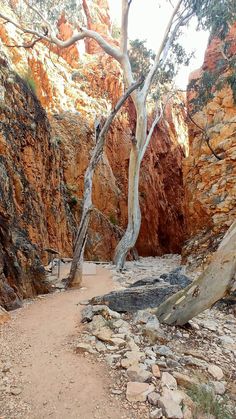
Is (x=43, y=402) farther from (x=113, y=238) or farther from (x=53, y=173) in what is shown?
(x=113, y=238)

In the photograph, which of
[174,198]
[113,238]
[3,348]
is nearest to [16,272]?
[3,348]

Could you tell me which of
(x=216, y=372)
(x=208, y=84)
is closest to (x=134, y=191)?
(x=208, y=84)

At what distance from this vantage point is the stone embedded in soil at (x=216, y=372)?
127 inches

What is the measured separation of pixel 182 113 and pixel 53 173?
20896mm

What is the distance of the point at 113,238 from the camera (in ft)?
54.9

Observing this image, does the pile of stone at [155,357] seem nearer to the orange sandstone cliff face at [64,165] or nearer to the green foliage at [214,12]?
the orange sandstone cliff face at [64,165]

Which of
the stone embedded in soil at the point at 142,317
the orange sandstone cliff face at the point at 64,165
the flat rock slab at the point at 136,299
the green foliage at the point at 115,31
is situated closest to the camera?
the stone embedded in soil at the point at 142,317

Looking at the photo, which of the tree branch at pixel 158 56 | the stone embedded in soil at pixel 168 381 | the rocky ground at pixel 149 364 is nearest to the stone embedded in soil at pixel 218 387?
the rocky ground at pixel 149 364

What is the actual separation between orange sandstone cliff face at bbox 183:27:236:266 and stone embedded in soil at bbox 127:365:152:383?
→ 25.9ft

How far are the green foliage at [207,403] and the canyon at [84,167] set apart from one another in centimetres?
339

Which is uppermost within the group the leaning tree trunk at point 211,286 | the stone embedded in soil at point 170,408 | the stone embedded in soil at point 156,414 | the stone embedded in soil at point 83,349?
the leaning tree trunk at point 211,286

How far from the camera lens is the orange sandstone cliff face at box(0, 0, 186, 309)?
666 centimetres

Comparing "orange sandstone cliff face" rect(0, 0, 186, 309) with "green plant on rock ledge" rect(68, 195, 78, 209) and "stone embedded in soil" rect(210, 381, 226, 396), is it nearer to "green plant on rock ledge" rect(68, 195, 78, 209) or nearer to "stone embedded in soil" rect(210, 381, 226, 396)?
"green plant on rock ledge" rect(68, 195, 78, 209)

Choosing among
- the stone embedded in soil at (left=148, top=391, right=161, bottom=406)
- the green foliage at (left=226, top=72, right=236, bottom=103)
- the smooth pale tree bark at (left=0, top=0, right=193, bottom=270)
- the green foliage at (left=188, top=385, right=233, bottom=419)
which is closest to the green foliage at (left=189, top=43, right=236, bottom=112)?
the green foliage at (left=226, top=72, right=236, bottom=103)
